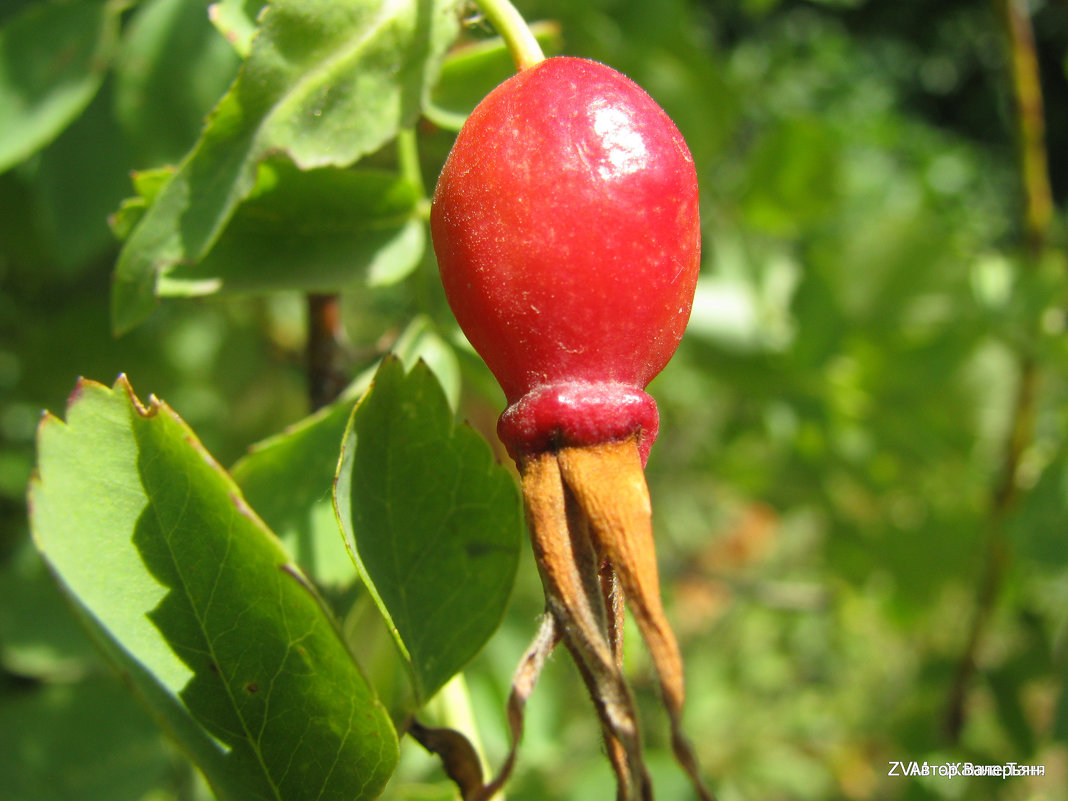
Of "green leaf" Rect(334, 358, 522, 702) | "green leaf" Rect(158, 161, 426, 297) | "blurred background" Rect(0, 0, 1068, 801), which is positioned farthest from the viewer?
"blurred background" Rect(0, 0, 1068, 801)

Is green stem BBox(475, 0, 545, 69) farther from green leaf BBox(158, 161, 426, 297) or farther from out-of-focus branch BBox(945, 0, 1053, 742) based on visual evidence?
out-of-focus branch BBox(945, 0, 1053, 742)

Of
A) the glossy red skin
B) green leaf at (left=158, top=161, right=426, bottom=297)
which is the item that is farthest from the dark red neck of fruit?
green leaf at (left=158, top=161, right=426, bottom=297)

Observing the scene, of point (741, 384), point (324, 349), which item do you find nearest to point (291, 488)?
point (324, 349)

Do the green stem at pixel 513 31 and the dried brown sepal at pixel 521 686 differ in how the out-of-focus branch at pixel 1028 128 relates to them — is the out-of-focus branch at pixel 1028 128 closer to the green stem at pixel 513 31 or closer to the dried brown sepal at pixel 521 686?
the green stem at pixel 513 31

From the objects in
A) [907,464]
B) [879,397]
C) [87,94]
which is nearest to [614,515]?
[87,94]

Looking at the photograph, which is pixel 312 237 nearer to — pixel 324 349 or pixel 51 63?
pixel 324 349

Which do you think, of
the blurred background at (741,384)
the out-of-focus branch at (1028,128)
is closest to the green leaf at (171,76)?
the blurred background at (741,384)

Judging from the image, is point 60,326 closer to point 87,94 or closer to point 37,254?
point 37,254
